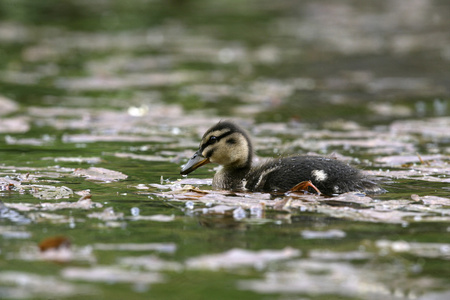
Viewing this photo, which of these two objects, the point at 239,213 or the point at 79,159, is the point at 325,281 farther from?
the point at 79,159

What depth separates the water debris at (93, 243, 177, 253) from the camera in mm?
4391

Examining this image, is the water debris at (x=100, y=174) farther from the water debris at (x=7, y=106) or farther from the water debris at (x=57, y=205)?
the water debris at (x=7, y=106)

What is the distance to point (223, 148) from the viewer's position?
266 inches

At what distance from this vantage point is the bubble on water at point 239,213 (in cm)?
521

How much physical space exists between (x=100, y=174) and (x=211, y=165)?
168 cm

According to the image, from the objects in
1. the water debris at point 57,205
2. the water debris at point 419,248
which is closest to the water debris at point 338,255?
the water debris at point 419,248

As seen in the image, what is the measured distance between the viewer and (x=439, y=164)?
24.3ft

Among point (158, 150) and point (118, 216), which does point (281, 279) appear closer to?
point (118, 216)

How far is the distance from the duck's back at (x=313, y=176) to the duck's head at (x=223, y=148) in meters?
0.35

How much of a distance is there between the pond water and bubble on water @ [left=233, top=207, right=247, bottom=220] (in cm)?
1

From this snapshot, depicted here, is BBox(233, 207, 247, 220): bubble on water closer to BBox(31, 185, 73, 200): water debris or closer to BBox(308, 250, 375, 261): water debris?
BBox(308, 250, 375, 261): water debris

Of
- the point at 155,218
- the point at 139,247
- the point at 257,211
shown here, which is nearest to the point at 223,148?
the point at 257,211

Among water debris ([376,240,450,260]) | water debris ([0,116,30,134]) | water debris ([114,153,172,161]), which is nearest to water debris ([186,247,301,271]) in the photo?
water debris ([376,240,450,260])

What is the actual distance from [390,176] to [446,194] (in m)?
0.98
